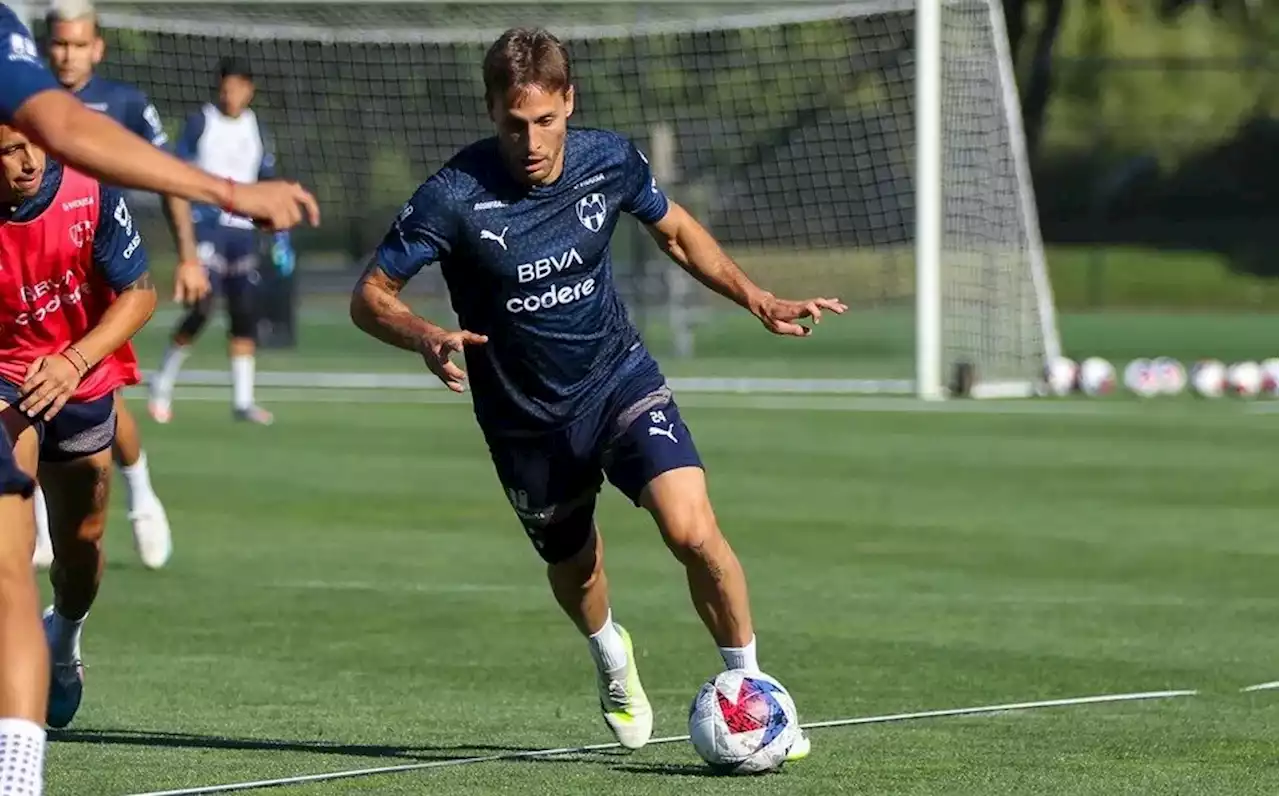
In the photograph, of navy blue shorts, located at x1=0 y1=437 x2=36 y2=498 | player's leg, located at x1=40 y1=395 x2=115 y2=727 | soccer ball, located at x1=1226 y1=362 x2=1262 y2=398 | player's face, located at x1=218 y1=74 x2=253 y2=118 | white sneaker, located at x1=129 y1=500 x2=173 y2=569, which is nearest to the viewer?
navy blue shorts, located at x1=0 y1=437 x2=36 y2=498

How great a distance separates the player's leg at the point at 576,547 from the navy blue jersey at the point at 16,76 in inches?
95.2

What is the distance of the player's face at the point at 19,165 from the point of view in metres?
6.83

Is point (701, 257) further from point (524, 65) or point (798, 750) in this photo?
point (798, 750)

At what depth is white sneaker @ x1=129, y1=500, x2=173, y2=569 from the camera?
11672mm

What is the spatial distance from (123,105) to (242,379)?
7.53 m

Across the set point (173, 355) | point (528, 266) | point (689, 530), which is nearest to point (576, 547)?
point (689, 530)

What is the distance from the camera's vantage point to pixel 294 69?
29.2 metres

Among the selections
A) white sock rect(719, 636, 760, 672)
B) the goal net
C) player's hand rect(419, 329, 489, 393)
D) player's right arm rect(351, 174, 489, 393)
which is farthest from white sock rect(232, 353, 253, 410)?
player's hand rect(419, 329, 489, 393)

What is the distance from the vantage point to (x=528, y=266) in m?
7.34

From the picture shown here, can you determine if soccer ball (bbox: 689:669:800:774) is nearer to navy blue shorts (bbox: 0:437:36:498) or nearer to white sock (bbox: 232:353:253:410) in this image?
navy blue shorts (bbox: 0:437:36:498)

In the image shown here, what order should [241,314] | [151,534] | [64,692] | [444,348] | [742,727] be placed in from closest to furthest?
[444,348] → [742,727] → [64,692] → [151,534] → [241,314]

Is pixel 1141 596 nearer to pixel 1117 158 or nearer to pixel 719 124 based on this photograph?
pixel 719 124

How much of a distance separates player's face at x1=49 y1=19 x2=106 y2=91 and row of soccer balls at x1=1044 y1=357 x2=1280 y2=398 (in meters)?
13.4

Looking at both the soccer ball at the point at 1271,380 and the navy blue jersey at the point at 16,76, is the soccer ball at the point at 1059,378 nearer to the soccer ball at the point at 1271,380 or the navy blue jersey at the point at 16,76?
the soccer ball at the point at 1271,380
